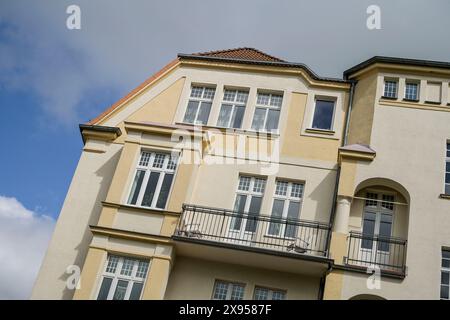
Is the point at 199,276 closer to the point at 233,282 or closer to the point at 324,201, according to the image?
the point at 233,282

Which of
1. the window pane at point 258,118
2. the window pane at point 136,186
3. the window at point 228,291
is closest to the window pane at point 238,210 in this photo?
the window at point 228,291

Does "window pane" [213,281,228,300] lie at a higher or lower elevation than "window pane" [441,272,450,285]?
lower

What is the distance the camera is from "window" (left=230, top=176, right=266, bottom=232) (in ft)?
55.5

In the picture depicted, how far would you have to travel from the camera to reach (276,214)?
56.1 ft

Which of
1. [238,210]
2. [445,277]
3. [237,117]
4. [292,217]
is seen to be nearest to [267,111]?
[237,117]

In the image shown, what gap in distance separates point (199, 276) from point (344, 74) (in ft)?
29.7

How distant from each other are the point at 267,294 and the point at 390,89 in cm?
823

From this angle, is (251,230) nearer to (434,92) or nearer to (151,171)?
(151,171)

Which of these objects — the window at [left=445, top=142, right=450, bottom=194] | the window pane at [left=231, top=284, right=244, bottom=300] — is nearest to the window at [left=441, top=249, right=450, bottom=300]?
→ the window at [left=445, top=142, right=450, bottom=194]

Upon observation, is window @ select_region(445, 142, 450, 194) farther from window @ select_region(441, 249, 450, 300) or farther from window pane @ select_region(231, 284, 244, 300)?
window pane @ select_region(231, 284, 244, 300)

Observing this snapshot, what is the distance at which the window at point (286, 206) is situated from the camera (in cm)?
1664

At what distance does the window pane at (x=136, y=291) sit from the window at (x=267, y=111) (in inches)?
263

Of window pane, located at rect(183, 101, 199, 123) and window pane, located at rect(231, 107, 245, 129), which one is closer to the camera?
window pane, located at rect(231, 107, 245, 129)

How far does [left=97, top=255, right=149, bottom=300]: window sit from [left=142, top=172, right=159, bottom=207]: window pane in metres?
1.82
